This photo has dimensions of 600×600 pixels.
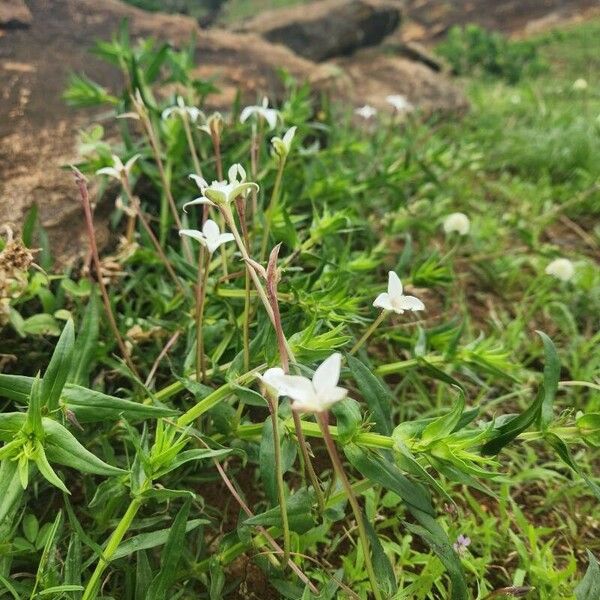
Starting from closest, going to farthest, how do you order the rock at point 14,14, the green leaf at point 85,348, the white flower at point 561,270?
the green leaf at point 85,348 → the white flower at point 561,270 → the rock at point 14,14

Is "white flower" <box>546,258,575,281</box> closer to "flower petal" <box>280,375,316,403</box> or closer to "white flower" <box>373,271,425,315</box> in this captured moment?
"white flower" <box>373,271,425,315</box>

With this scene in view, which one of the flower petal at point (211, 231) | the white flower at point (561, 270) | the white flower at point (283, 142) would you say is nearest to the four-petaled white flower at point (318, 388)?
the flower petal at point (211, 231)

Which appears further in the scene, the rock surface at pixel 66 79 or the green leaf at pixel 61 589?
the rock surface at pixel 66 79

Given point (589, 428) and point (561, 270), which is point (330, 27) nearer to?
point (561, 270)

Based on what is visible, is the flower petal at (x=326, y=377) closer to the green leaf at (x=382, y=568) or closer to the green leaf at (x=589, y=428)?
the green leaf at (x=382, y=568)

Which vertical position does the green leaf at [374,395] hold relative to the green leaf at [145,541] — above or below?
above

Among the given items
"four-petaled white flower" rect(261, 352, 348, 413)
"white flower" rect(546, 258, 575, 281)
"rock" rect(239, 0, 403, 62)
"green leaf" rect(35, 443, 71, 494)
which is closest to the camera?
"four-petaled white flower" rect(261, 352, 348, 413)

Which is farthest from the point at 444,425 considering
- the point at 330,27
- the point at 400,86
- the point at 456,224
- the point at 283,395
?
the point at 330,27

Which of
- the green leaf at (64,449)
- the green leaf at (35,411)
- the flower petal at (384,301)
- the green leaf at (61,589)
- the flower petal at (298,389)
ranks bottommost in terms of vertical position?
the green leaf at (61,589)

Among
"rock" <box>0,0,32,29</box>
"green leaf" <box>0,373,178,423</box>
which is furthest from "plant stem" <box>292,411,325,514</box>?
"rock" <box>0,0,32,29</box>
